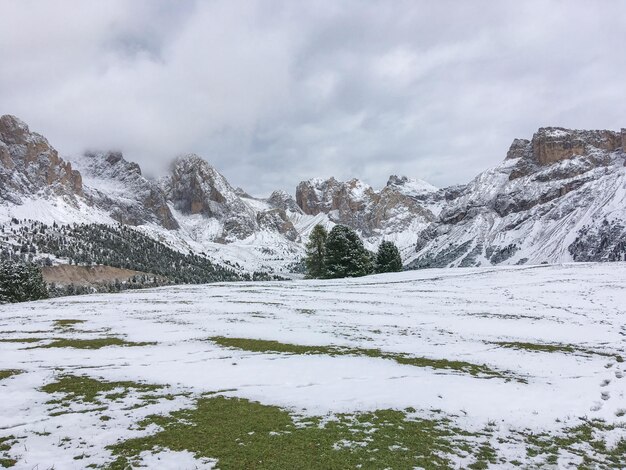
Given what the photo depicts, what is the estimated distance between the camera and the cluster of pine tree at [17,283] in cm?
8154

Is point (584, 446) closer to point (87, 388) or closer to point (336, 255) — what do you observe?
point (87, 388)

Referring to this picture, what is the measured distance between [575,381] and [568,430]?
6.22 m

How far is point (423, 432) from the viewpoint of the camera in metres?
12.6

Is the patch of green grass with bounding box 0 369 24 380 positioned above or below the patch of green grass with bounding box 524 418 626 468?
above

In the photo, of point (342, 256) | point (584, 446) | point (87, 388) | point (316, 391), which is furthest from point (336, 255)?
point (584, 446)

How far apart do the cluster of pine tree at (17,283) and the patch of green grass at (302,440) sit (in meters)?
86.9

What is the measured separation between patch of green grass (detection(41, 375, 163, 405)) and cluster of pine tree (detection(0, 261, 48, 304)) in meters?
78.8

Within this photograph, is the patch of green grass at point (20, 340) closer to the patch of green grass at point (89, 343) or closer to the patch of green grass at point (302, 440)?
the patch of green grass at point (89, 343)

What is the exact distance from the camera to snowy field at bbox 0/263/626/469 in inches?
437

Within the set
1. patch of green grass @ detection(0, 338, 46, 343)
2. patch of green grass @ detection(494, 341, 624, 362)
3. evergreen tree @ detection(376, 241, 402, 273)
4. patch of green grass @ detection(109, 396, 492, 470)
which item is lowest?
patch of green grass @ detection(494, 341, 624, 362)

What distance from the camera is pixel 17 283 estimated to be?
8350 cm

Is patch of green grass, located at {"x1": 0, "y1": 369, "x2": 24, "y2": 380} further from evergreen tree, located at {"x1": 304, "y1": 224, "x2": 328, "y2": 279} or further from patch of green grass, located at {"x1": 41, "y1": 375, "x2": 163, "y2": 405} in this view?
evergreen tree, located at {"x1": 304, "y1": 224, "x2": 328, "y2": 279}

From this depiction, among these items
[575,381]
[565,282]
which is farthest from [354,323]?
[565,282]

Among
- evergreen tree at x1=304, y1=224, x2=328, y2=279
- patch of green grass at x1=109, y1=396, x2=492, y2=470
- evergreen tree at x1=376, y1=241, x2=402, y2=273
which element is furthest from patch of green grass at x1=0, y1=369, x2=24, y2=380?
evergreen tree at x1=376, y1=241, x2=402, y2=273
